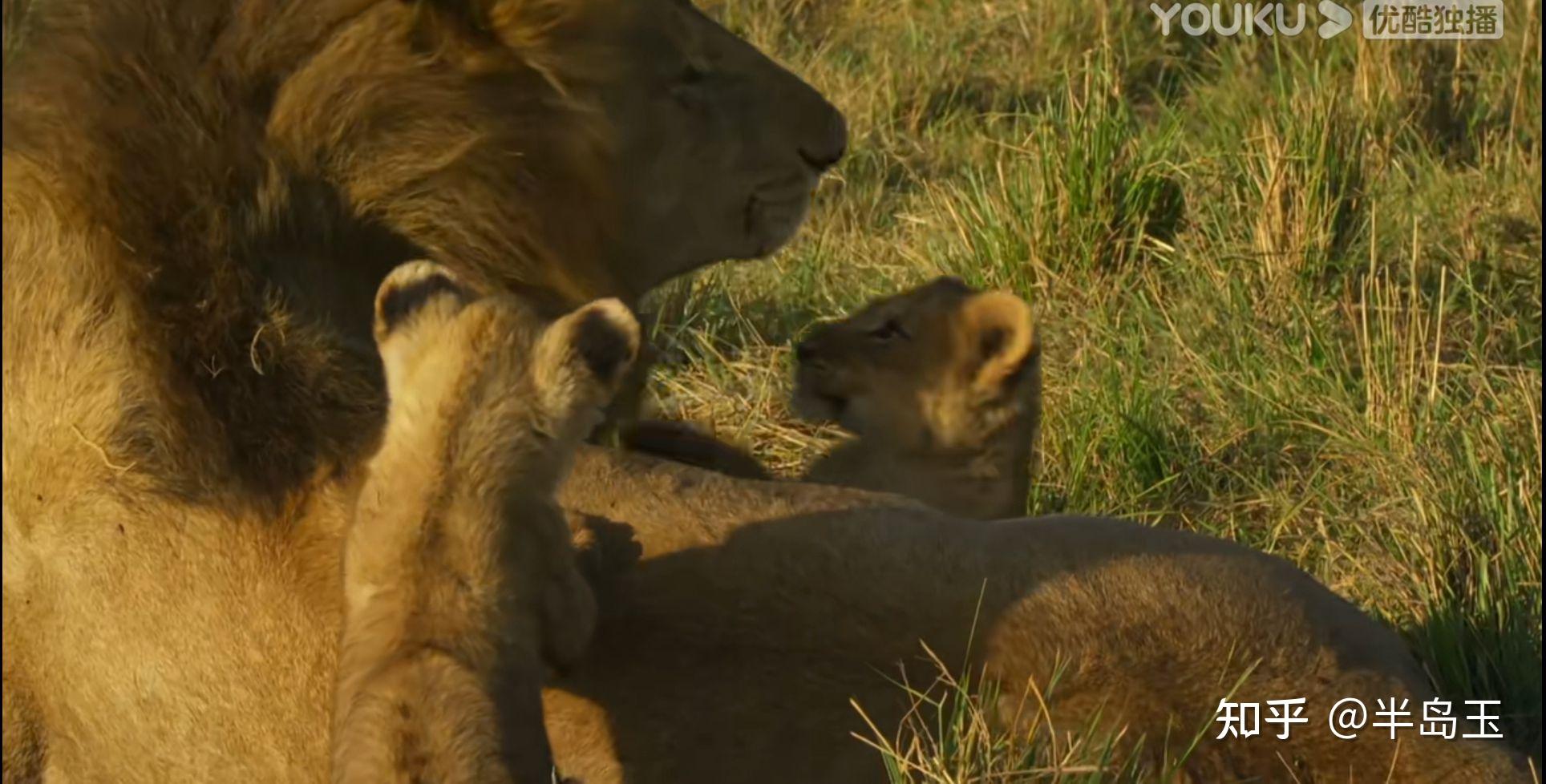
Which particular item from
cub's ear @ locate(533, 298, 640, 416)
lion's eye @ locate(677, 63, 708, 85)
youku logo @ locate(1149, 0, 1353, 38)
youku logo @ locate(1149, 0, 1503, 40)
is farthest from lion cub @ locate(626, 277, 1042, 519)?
youku logo @ locate(1149, 0, 1353, 38)

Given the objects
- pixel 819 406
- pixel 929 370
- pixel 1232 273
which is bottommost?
pixel 1232 273

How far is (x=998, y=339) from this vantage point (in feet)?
13.3

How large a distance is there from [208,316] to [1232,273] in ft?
9.52

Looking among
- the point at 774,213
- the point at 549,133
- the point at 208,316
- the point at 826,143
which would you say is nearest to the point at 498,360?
the point at 208,316

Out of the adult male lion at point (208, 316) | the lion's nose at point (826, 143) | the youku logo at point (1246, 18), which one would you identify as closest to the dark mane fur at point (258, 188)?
the adult male lion at point (208, 316)

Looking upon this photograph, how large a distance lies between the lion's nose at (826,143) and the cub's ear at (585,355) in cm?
118

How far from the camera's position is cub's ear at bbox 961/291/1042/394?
157 inches

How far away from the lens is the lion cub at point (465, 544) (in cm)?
238

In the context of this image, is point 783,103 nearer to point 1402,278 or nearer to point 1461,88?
point 1402,278

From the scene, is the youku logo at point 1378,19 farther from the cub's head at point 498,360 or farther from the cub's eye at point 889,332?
the cub's head at point 498,360

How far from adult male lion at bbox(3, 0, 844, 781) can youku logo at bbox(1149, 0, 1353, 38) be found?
3.96 m

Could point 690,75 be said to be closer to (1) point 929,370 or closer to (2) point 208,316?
(1) point 929,370

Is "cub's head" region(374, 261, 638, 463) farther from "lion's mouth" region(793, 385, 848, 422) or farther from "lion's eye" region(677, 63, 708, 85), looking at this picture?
"lion's mouth" region(793, 385, 848, 422)

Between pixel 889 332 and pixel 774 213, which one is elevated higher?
pixel 774 213
